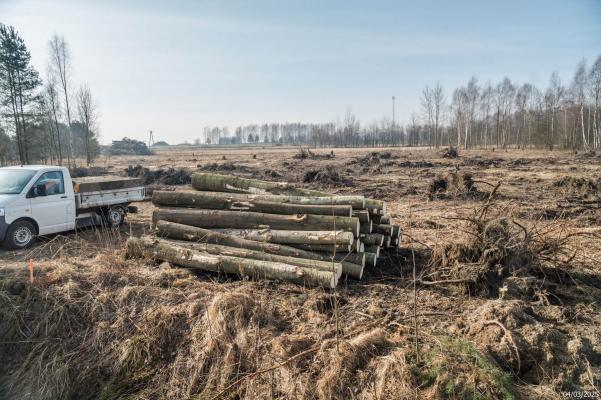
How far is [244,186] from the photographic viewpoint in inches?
286

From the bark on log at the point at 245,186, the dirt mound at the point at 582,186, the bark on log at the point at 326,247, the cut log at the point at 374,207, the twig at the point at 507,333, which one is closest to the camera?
the twig at the point at 507,333

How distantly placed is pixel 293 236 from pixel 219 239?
145 cm

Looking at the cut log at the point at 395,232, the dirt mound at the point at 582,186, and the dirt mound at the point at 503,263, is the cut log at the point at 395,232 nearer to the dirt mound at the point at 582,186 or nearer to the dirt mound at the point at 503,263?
the dirt mound at the point at 503,263

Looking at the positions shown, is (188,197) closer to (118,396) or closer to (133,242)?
(133,242)

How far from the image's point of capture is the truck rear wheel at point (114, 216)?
1033 cm

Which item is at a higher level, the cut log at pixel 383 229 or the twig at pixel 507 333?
the cut log at pixel 383 229

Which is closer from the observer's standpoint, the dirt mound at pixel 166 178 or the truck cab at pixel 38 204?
the truck cab at pixel 38 204

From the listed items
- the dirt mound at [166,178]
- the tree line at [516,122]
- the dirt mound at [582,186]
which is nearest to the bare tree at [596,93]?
the tree line at [516,122]

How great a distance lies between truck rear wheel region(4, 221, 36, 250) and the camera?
26.0 ft

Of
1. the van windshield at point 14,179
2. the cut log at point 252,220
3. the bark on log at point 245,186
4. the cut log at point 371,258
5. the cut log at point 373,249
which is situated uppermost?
the van windshield at point 14,179

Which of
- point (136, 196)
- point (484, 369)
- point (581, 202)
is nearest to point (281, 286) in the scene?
point (484, 369)

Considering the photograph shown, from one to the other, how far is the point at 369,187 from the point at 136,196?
1065 centimetres

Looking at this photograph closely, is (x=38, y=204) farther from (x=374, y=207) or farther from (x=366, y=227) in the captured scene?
(x=374, y=207)

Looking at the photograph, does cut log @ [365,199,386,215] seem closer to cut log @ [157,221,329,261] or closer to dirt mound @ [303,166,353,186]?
cut log @ [157,221,329,261]
